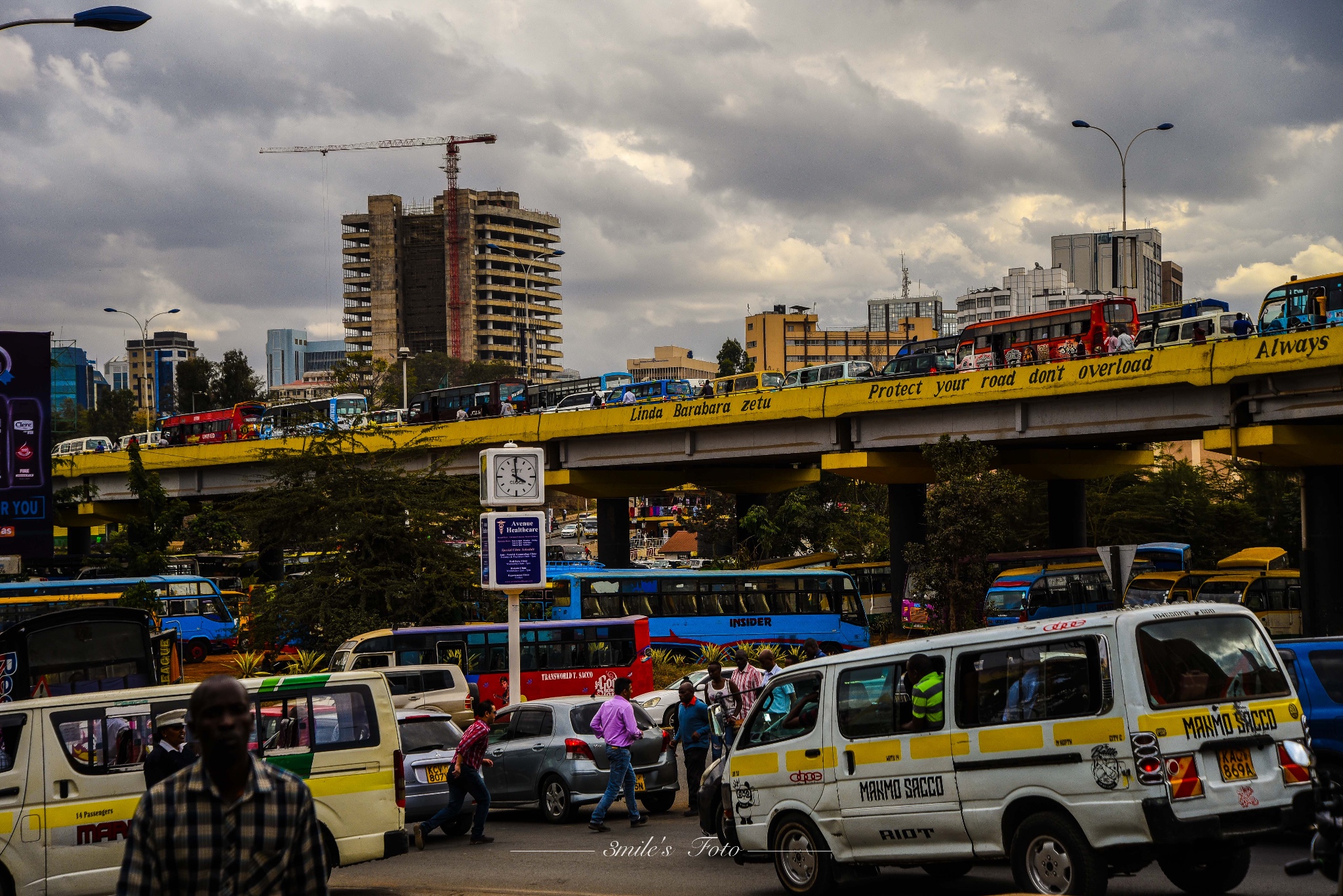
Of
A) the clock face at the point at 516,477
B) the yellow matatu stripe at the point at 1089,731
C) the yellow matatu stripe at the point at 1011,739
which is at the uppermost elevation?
the clock face at the point at 516,477

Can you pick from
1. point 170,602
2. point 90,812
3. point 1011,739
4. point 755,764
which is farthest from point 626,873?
point 170,602

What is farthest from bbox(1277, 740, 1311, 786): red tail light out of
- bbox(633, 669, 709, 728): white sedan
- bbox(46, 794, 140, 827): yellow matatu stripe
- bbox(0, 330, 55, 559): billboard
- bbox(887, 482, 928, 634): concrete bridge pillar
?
bbox(887, 482, 928, 634): concrete bridge pillar

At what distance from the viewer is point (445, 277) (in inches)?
7092

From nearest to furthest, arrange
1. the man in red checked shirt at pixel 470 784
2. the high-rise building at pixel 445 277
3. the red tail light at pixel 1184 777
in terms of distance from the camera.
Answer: the red tail light at pixel 1184 777 → the man in red checked shirt at pixel 470 784 → the high-rise building at pixel 445 277

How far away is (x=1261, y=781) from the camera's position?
838cm

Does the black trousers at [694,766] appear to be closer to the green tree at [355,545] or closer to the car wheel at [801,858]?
the car wheel at [801,858]

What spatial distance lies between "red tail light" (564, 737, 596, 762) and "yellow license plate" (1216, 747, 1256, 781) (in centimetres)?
863

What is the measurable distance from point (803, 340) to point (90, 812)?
17874 cm

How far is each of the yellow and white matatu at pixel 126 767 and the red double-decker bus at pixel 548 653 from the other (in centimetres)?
1740

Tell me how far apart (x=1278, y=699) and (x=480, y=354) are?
172 metres

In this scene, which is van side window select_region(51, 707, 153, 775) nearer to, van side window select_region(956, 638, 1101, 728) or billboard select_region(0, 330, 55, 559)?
van side window select_region(956, 638, 1101, 728)

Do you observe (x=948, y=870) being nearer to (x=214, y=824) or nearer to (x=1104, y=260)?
(x=214, y=824)

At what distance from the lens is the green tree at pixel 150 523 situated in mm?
44688

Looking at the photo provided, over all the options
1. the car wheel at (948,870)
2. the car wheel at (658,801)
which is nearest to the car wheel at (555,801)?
the car wheel at (658,801)
